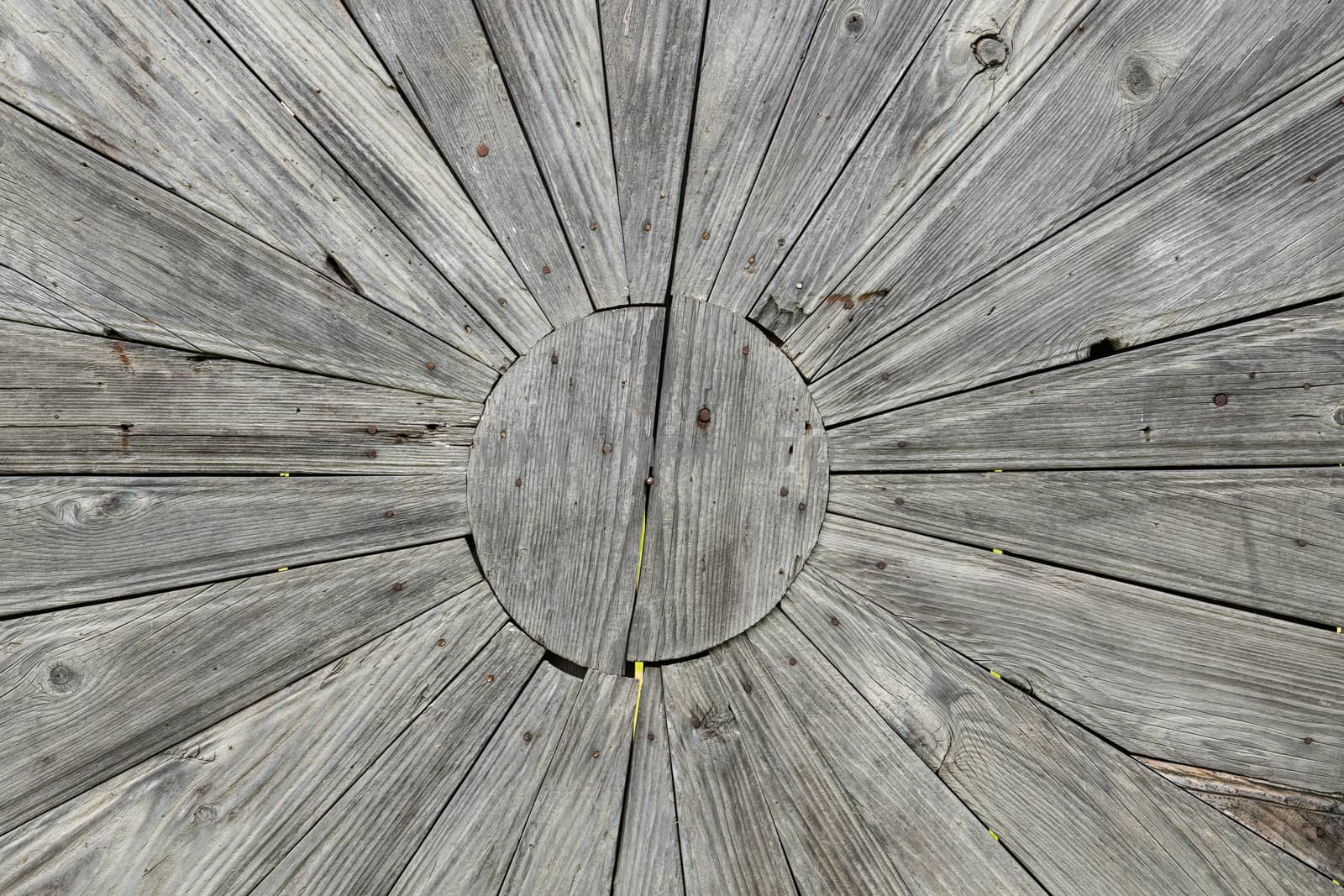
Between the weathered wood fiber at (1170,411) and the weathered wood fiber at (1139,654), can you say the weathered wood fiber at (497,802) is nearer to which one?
the weathered wood fiber at (1139,654)

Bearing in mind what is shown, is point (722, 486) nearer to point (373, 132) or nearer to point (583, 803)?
point (583, 803)

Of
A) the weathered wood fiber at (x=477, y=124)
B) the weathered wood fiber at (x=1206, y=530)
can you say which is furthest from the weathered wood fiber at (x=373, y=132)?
the weathered wood fiber at (x=1206, y=530)

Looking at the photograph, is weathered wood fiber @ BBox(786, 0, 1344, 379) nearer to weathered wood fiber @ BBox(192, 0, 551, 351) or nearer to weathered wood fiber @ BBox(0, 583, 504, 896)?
weathered wood fiber @ BBox(192, 0, 551, 351)

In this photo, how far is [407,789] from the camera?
1.19 metres

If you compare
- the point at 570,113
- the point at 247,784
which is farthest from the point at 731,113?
the point at 247,784

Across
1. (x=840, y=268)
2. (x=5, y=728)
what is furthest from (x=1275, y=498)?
(x=5, y=728)

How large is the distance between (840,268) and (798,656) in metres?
0.65

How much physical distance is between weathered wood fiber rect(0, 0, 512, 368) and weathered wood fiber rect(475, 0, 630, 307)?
239mm

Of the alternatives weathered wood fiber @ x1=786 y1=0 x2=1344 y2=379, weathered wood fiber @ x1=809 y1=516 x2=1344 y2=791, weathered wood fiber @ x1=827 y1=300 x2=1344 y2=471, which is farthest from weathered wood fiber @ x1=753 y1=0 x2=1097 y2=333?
weathered wood fiber @ x1=809 y1=516 x2=1344 y2=791

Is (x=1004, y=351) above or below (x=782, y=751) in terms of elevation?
above

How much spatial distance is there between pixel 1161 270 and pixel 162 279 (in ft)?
5.25

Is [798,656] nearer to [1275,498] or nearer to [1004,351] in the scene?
[1004,351]

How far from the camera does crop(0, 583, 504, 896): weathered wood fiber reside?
45.6 inches

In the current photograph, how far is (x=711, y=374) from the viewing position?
1.20m
